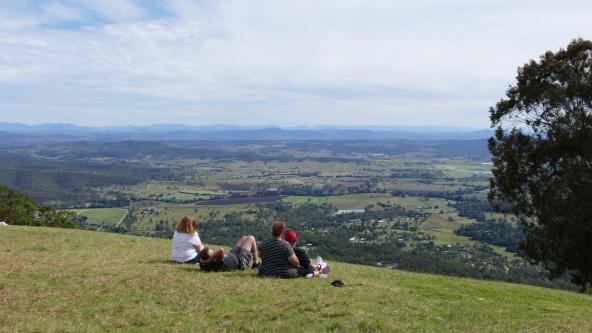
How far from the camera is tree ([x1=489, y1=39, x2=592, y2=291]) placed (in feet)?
74.3

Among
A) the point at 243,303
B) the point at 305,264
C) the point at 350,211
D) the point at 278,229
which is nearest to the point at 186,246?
the point at 278,229

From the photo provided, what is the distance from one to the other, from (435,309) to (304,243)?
72697 millimetres

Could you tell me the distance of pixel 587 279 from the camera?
79.9 feet

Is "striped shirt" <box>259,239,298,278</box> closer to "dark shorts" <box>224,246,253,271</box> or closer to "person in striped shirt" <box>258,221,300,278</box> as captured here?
"person in striped shirt" <box>258,221,300,278</box>

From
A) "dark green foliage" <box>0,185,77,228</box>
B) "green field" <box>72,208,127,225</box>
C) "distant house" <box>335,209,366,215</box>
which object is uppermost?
"dark green foliage" <box>0,185,77,228</box>

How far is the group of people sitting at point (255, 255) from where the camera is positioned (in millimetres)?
14984

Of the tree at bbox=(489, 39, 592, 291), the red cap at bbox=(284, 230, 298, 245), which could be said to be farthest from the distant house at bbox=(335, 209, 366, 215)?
the red cap at bbox=(284, 230, 298, 245)

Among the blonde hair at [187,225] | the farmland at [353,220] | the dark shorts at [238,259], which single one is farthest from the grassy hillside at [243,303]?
the farmland at [353,220]

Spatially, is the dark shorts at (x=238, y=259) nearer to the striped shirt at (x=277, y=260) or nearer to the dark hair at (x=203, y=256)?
the dark hair at (x=203, y=256)

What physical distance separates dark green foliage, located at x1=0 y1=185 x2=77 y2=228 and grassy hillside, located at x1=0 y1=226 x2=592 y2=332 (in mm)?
34163

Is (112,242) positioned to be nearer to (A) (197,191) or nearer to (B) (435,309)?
(B) (435,309)

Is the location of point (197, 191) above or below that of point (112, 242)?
below

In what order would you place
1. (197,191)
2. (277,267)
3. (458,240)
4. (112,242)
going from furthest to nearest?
(197,191)
(458,240)
(112,242)
(277,267)

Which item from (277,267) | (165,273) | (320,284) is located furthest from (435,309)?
(165,273)
